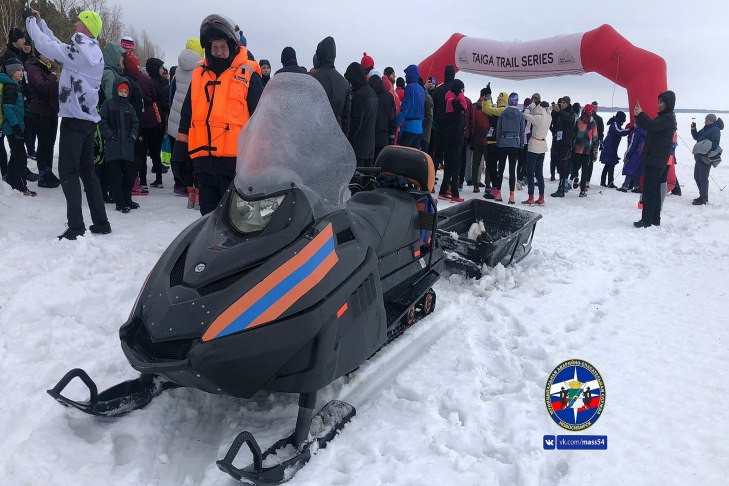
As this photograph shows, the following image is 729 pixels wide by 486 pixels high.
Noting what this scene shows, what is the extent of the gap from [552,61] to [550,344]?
9295 mm

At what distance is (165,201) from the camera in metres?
6.32

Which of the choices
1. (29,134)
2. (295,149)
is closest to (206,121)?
(295,149)

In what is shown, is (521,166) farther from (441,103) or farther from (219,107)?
(219,107)

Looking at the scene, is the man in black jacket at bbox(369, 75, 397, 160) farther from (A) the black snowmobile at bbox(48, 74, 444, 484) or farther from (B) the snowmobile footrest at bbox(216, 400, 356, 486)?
(B) the snowmobile footrest at bbox(216, 400, 356, 486)

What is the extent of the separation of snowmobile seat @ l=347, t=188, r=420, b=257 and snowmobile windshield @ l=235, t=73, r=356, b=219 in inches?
17.7

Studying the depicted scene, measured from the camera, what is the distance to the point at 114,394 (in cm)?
221

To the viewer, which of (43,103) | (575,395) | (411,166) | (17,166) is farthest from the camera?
(43,103)

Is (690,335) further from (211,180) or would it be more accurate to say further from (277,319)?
(211,180)

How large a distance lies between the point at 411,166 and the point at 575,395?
1889 millimetres

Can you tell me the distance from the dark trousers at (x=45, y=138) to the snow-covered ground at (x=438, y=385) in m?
1.98

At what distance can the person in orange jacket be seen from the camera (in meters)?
3.27

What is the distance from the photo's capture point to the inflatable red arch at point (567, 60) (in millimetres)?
8961

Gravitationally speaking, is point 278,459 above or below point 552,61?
below

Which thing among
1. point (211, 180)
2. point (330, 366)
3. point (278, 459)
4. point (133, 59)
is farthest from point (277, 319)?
point (133, 59)
